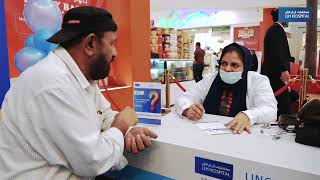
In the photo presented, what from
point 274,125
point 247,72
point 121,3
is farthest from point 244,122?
point 121,3

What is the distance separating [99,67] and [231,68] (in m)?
1.30

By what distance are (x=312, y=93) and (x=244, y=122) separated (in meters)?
5.91

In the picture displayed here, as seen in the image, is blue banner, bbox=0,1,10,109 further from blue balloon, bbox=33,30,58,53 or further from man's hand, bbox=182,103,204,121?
man's hand, bbox=182,103,204,121

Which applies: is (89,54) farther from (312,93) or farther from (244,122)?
(312,93)

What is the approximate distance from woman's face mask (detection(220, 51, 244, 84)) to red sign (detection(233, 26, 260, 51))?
12.5 metres

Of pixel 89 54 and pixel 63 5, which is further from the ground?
pixel 63 5

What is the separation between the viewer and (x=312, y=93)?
656 centimetres

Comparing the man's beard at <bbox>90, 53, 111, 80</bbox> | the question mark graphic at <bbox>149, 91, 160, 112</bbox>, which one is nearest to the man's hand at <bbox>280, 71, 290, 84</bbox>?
the question mark graphic at <bbox>149, 91, 160, 112</bbox>

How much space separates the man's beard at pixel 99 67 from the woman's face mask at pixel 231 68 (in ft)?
3.94

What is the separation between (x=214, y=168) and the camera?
1139 mm

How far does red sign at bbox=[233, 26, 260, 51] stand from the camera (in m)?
13.9

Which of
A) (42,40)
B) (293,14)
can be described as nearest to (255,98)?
(42,40)

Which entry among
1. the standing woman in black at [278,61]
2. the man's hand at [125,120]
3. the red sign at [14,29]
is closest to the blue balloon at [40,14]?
the red sign at [14,29]

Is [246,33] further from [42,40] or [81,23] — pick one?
[81,23]
